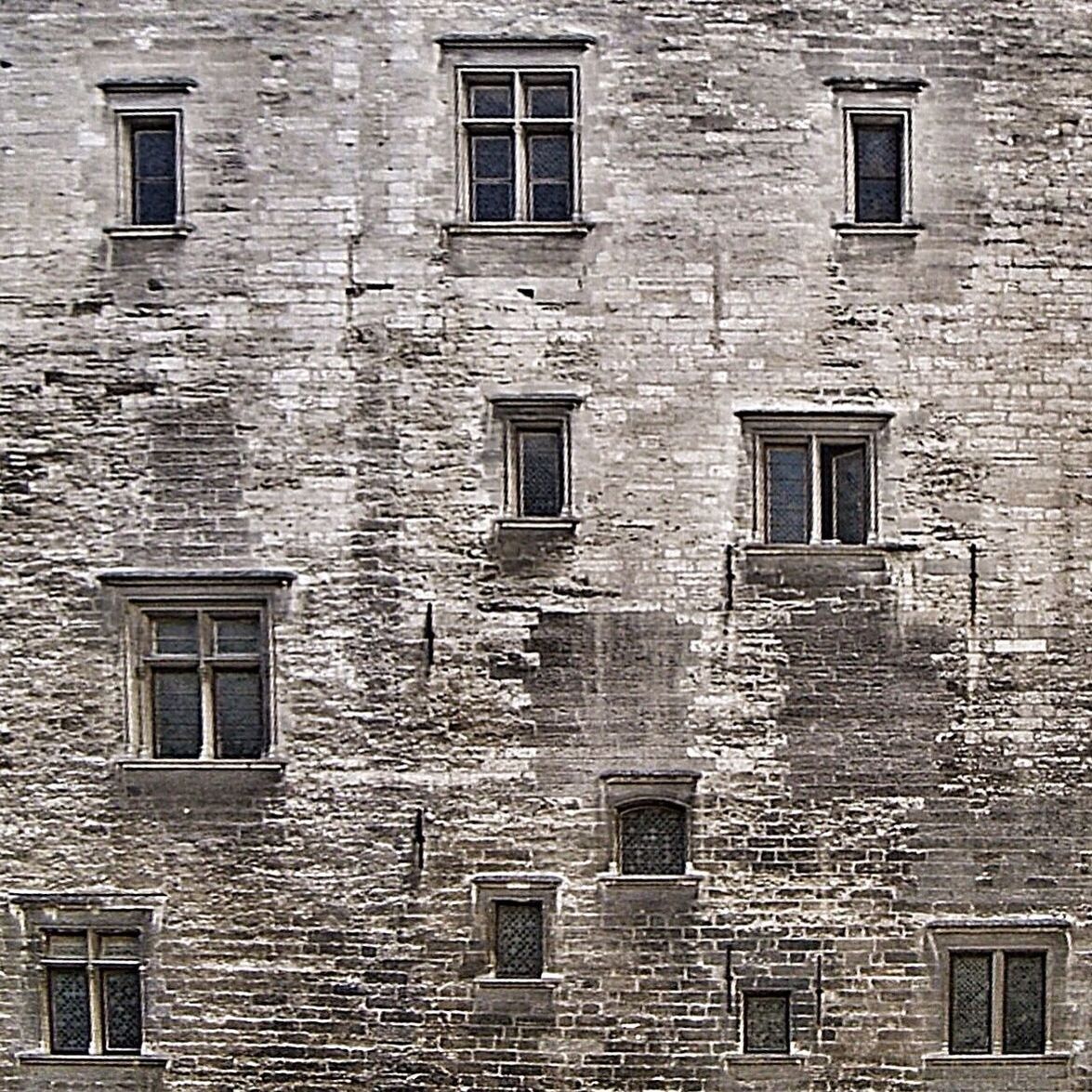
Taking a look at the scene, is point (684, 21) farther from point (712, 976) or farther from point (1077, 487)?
point (712, 976)

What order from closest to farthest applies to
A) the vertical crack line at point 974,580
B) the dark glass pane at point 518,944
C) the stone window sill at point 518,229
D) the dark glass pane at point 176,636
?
1. the stone window sill at point 518,229
2. the vertical crack line at point 974,580
3. the dark glass pane at point 518,944
4. the dark glass pane at point 176,636

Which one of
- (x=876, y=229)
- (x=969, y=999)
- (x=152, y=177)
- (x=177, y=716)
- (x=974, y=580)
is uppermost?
(x=152, y=177)

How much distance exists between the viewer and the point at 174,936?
10.7 meters

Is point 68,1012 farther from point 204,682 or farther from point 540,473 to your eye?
point 540,473

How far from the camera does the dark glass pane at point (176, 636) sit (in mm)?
10820

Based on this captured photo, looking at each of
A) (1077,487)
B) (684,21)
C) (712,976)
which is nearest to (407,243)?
(684,21)

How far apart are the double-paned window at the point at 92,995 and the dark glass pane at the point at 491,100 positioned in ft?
26.9

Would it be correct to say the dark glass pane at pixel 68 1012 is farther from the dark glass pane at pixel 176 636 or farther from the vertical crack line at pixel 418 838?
the vertical crack line at pixel 418 838

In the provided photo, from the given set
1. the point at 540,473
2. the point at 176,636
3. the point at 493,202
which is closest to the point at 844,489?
the point at 540,473

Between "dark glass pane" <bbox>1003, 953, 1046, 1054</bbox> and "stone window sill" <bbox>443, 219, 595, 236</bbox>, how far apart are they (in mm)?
7642

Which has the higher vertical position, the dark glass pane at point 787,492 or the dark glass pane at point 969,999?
the dark glass pane at point 787,492

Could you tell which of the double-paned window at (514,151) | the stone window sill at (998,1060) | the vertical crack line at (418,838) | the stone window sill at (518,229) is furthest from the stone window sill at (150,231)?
the stone window sill at (998,1060)

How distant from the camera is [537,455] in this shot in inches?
420

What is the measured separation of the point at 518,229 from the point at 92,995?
8003mm
